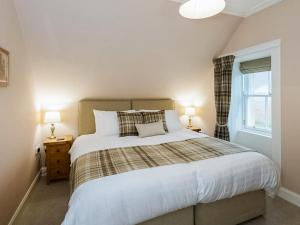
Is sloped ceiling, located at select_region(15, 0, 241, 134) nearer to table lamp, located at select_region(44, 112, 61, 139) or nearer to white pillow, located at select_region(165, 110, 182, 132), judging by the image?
table lamp, located at select_region(44, 112, 61, 139)

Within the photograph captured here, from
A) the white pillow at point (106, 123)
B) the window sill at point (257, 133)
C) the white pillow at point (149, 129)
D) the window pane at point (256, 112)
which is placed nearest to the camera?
the white pillow at point (149, 129)

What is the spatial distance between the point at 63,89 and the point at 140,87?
1.30 metres

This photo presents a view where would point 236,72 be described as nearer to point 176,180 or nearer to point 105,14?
point 105,14

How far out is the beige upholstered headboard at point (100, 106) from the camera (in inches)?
127

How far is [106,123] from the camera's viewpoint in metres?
2.94

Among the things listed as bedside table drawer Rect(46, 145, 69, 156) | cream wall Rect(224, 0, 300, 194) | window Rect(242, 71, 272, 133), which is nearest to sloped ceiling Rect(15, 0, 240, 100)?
cream wall Rect(224, 0, 300, 194)

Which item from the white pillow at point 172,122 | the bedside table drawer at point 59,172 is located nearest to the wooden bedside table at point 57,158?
the bedside table drawer at point 59,172

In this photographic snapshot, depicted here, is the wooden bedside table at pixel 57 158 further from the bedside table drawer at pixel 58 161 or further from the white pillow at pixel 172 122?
the white pillow at pixel 172 122

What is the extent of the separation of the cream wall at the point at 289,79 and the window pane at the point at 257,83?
0.67 meters

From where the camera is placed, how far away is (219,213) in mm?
1751

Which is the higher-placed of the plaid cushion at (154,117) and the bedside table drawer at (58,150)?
the plaid cushion at (154,117)

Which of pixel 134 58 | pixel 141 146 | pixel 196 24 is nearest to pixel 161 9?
pixel 196 24

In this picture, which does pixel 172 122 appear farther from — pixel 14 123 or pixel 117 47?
pixel 14 123

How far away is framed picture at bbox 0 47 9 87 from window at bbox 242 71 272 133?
3.40 m
